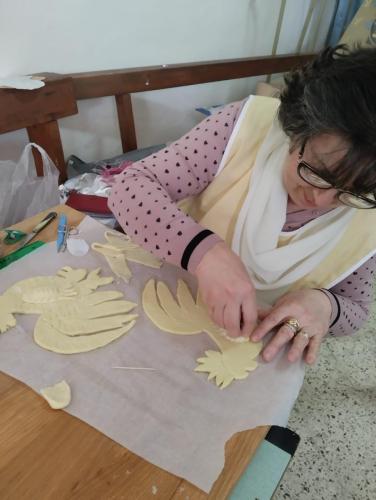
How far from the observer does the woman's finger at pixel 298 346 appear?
1.73 ft

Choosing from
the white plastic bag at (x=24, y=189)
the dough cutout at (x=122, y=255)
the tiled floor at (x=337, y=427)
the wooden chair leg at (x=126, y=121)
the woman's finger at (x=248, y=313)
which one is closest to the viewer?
the woman's finger at (x=248, y=313)

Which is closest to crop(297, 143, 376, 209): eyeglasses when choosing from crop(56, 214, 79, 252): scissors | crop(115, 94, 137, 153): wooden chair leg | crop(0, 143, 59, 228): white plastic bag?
crop(56, 214, 79, 252): scissors

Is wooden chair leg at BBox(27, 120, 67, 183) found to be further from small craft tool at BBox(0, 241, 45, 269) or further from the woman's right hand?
the woman's right hand

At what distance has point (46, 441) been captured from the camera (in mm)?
396

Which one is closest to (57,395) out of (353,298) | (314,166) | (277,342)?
(277,342)

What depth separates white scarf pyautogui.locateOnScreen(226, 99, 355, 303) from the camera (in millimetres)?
674

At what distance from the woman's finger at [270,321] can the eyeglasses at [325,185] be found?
0.19 meters

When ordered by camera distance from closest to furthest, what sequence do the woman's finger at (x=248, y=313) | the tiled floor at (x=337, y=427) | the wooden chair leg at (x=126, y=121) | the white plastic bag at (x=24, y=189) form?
the woman's finger at (x=248, y=313) → the white plastic bag at (x=24, y=189) → the tiled floor at (x=337, y=427) → the wooden chair leg at (x=126, y=121)

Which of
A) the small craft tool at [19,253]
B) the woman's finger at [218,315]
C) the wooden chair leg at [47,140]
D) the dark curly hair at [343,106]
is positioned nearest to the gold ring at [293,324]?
the woman's finger at [218,315]

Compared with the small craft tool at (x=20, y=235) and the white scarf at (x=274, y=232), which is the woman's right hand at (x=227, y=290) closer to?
the white scarf at (x=274, y=232)

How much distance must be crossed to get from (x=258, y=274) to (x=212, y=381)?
302mm

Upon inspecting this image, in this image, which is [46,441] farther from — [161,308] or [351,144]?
[351,144]

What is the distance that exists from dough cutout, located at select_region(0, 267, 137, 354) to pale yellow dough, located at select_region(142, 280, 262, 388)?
0.13 ft

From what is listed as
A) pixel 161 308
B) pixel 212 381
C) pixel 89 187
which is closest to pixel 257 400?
pixel 212 381
